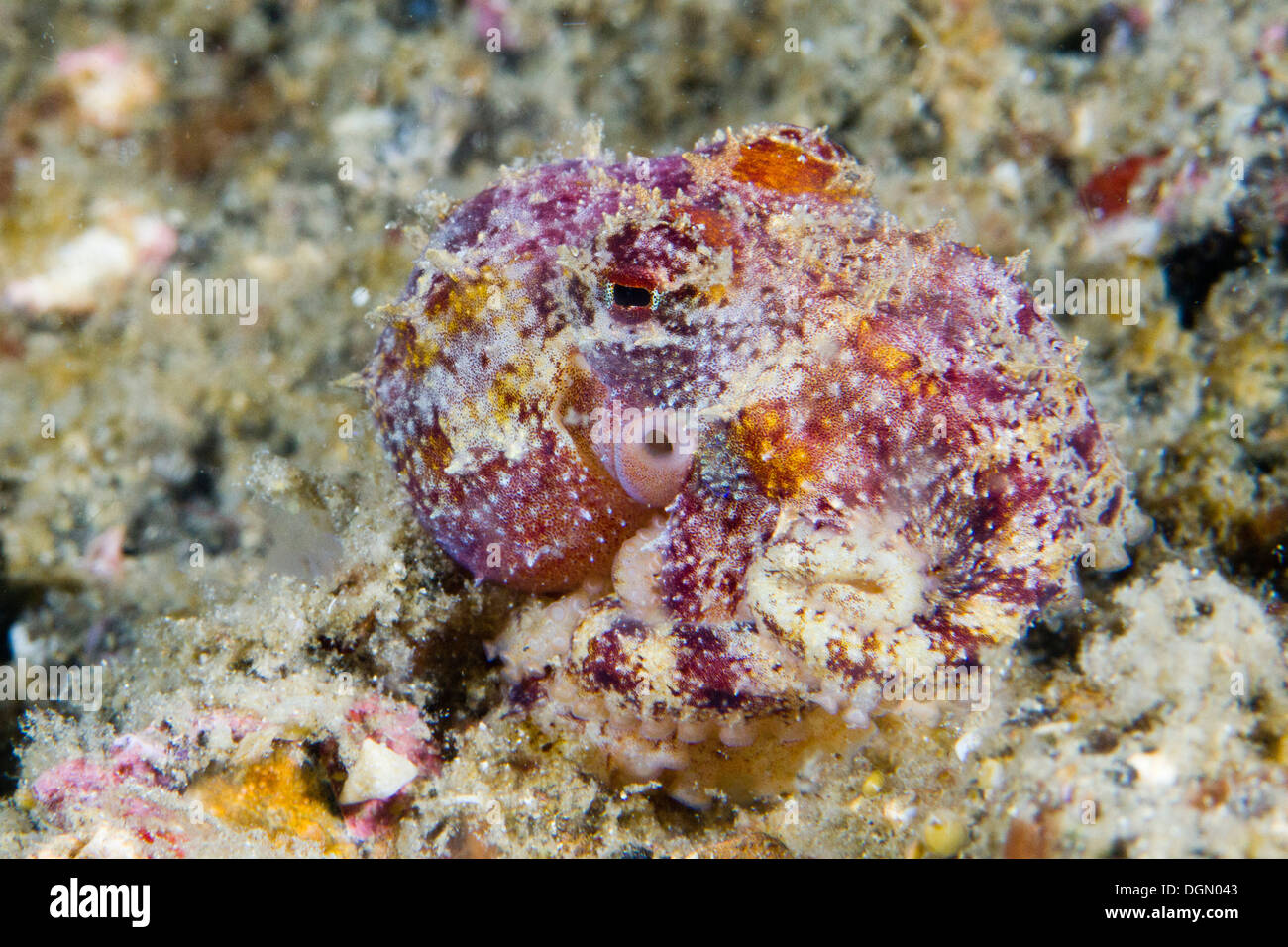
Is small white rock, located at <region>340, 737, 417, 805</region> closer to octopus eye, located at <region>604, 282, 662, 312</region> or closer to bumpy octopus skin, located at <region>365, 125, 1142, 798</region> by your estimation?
bumpy octopus skin, located at <region>365, 125, 1142, 798</region>

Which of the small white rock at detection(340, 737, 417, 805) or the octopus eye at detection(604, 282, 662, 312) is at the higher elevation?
the octopus eye at detection(604, 282, 662, 312)

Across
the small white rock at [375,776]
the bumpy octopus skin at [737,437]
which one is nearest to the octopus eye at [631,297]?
the bumpy octopus skin at [737,437]

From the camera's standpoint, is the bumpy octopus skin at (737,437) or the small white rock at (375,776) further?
the small white rock at (375,776)

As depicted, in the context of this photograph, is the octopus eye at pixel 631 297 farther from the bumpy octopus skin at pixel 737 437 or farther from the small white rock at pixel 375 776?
the small white rock at pixel 375 776

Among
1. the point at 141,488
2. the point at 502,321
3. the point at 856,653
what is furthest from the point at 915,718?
the point at 141,488

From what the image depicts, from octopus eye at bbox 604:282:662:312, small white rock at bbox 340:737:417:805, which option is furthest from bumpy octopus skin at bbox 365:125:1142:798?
small white rock at bbox 340:737:417:805

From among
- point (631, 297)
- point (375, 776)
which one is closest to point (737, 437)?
point (631, 297)
